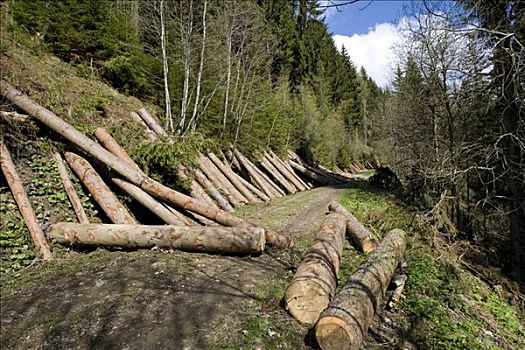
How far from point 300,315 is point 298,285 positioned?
315mm

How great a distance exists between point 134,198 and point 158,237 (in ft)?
5.52

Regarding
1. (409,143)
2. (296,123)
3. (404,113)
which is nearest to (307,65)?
(296,123)

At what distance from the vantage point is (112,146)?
7.65 meters

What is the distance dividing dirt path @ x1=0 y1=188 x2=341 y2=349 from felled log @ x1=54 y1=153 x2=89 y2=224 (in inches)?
32.2

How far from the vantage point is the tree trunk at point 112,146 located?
7.50m

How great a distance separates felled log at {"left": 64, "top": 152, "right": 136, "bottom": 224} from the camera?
6191 millimetres

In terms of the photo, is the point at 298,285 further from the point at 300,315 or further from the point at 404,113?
the point at 404,113

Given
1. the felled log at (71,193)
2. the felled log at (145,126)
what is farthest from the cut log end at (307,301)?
the felled log at (145,126)

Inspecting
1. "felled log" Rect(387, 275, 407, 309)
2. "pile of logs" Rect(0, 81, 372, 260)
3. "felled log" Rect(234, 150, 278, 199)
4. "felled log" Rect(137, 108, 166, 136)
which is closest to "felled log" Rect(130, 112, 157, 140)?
"pile of logs" Rect(0, 81, 372, 260)

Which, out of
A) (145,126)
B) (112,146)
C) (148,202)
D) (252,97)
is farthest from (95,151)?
(252,97)

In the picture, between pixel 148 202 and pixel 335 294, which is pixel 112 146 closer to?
pixel 148 202

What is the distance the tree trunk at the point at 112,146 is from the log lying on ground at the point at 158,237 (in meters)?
2.17

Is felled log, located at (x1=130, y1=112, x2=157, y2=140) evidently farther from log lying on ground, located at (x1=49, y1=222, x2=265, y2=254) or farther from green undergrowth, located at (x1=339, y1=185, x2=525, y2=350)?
green undergrowth, located at (x1=339, y1=185, x2=525, y2=350)

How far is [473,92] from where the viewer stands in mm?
7039
